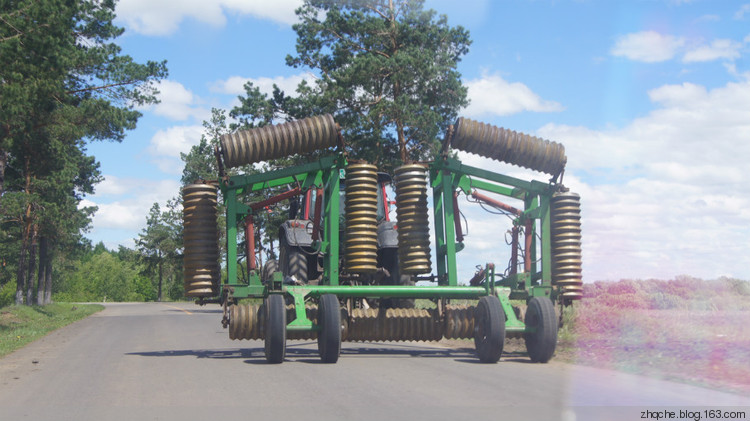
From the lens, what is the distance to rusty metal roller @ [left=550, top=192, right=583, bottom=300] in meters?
12.3

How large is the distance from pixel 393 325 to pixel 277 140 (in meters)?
3.64

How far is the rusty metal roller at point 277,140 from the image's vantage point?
40.1ft

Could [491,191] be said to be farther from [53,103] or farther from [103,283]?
[103,283]

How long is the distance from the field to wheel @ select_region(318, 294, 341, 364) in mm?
3669

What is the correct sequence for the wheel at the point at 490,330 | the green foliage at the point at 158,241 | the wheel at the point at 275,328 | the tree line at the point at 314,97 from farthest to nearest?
the green foliage at the point at 158,241
the tree line at the point at 314,97
the wheel at the point at 490,330
the wheel at the point at 275,328

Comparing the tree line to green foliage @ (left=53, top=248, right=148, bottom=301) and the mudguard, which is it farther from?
green foliage @ (left=53, top=248, right=148, bottom=301)

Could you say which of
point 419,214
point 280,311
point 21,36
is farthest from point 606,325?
point 21,36

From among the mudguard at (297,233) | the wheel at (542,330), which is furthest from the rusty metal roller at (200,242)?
the wheel at (542,330)

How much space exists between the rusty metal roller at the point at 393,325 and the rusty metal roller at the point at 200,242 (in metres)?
2.60

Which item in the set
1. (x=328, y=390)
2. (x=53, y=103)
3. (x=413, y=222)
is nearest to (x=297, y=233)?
(x=413, y=222)

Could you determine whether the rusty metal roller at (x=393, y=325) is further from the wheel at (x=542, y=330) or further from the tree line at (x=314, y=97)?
the tree line at (x=314, y=97)

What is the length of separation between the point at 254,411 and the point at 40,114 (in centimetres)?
1941

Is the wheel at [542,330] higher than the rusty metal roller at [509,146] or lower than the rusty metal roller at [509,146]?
lower

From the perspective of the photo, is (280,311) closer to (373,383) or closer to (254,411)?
(373,383)
